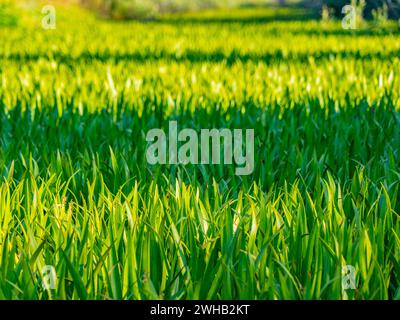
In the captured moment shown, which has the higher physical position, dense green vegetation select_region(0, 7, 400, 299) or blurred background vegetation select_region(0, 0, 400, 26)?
blurred background vegetation select_region(0, 0, 400, 26)

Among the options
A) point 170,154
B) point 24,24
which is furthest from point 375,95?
point 24,24

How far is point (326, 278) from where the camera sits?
153 cm

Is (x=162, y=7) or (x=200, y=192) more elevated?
(x=162, y=7)

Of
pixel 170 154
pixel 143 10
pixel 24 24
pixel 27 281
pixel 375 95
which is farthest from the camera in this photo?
pixel 143 10

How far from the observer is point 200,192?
227cm

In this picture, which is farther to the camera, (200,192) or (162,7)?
(162,7)

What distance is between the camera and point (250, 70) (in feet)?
20.2

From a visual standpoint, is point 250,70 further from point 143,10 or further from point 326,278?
point 143,10

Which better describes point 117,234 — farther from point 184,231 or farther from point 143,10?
point 143,10

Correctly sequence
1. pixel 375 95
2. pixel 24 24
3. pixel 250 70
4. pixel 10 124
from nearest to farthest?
1. pixel 10 124
2. pixel 375 95
3. pixel 250 70
4. pixel 24 24

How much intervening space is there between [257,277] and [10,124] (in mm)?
2188

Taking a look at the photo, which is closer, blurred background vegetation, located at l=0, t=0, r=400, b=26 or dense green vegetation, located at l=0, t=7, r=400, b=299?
dense green vegetation, located at l=0, t=7, r=400, b=299

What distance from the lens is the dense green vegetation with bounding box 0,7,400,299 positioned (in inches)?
60.4

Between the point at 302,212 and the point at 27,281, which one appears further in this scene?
the point at 302,212
